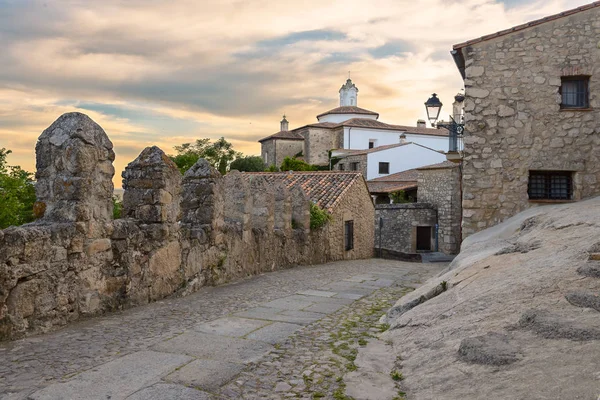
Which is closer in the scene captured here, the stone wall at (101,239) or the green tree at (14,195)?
the stone wall at (101,239)

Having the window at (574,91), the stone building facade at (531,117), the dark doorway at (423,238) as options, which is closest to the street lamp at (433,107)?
the stone building facade at (531,117)

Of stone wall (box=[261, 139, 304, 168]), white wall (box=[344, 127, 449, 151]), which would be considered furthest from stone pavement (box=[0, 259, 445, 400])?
stone wall (box=[261, 139, 304, 168])

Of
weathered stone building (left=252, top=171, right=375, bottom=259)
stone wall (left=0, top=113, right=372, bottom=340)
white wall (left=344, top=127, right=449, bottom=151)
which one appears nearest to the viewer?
stone wall (left=0, top=113, right=372, bottom=340)

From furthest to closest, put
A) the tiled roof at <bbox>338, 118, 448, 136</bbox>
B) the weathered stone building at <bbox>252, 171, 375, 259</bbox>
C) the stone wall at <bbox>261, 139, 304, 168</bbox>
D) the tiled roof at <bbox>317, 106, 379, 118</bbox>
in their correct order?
the tiled roof at <bbox>317, 106, 379, 118</bbox> < the stone wall at <bbox>261, 139, 304, 168</bbox> < the tiled roof at <bbox>338, 118, 448, 136</bbox> < the weathered stone building at <bbox>252, 171, 375, 259</bbox>

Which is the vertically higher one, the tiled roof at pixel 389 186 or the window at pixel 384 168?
the window at pixel 384 168

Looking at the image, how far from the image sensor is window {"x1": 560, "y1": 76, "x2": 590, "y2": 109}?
29.6 ft

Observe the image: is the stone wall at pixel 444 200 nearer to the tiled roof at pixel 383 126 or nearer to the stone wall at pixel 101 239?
the stone wall at pixel 101 239

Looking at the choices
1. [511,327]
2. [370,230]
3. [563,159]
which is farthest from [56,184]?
[370,230]

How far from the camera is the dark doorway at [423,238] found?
2826 cm

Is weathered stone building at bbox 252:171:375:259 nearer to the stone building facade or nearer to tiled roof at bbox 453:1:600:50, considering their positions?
the stone building facade

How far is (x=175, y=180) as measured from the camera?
6426 millimetres

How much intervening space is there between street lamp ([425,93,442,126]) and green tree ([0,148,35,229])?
21915 millimetres

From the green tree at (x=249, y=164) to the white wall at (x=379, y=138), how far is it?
8595 mm

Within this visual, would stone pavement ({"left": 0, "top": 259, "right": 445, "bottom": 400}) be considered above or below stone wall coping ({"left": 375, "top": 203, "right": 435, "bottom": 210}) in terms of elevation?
below
